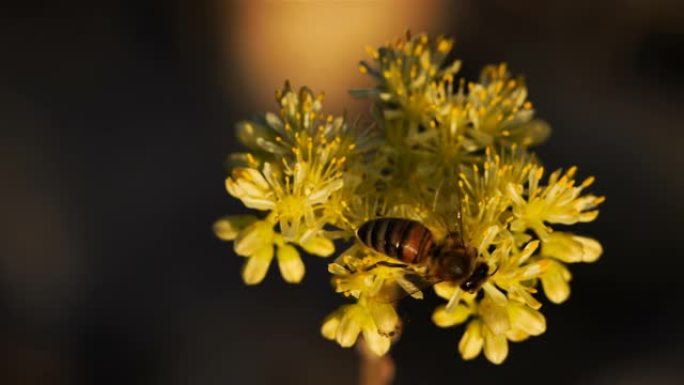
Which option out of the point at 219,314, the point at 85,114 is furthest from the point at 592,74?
the point at 85,114

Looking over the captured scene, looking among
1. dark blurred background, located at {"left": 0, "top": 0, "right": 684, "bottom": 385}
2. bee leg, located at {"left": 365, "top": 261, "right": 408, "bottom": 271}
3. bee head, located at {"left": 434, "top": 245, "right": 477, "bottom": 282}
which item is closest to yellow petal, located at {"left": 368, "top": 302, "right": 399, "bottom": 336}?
bee leg, located at {"left": 365, "top": 261, "right": 408, "bottom": 271}

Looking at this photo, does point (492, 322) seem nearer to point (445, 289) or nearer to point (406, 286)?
point (445, 289)

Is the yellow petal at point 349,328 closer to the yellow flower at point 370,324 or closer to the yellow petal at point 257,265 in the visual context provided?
the yellow flower at point 370,324

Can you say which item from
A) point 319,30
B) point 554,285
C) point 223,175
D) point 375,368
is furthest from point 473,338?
point 319,30

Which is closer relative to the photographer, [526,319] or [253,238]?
[526,319]

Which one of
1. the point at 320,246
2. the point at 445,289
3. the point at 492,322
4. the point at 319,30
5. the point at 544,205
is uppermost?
the point at 319,30

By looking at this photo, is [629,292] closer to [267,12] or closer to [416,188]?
[416,188]

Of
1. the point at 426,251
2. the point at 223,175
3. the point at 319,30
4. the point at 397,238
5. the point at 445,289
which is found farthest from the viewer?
the point at 319,30

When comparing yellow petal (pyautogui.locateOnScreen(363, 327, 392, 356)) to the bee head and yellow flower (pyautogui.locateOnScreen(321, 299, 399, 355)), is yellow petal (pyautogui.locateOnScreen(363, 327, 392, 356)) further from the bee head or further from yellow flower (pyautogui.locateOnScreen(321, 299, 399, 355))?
the bee head
